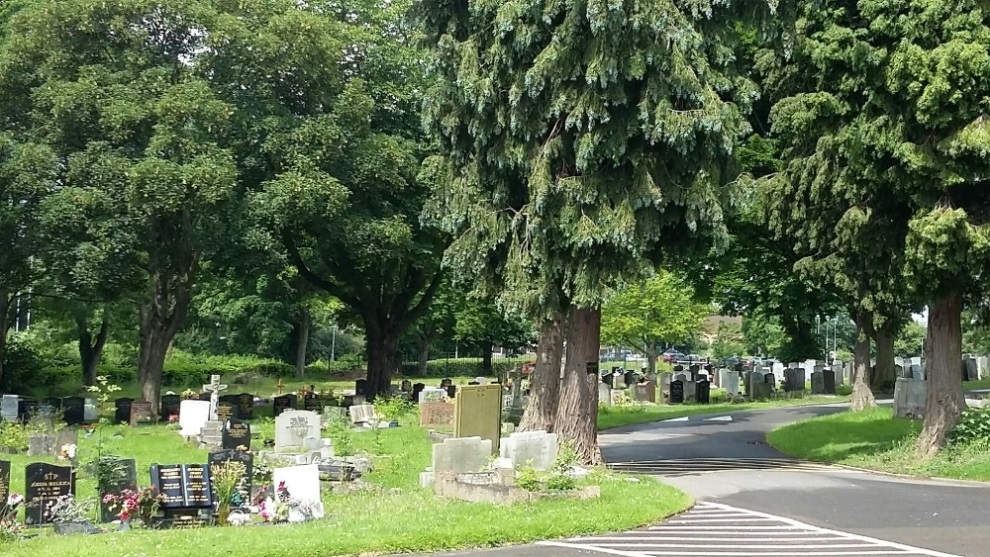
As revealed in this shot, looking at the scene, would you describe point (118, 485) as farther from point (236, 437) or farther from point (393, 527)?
point (236, 437)

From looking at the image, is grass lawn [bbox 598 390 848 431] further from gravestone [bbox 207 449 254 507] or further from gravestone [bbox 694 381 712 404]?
gravestone [bbox 207 449 254 507]

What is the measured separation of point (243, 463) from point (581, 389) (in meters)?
6.04

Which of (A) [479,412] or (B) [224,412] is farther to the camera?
(B) [224,412]

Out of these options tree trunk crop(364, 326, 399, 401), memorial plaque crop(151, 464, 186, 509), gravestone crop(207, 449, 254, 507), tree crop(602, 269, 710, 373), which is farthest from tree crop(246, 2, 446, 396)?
tree crop(602, 269, 710, 373)

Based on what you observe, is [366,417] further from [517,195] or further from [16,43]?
[16,43]

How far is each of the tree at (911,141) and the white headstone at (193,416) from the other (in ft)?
45.4

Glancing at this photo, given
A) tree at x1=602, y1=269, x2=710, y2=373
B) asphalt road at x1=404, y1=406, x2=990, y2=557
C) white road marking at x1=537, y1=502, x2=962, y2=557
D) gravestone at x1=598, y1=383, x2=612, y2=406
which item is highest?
tree at x1=602, y1=269, x2=710, y2=373

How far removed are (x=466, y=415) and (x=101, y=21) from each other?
15.9 metres

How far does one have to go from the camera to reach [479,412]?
1722 centimetres

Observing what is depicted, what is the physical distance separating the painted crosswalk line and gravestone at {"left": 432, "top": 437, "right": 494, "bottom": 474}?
13.8 feet

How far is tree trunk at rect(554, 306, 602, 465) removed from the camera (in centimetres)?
1662

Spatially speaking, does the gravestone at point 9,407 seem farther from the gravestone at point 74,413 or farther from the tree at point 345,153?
the tree at point 345,153

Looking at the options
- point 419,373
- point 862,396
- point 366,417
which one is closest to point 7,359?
point 366,417

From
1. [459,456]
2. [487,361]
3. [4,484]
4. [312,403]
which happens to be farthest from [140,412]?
[487,361]
